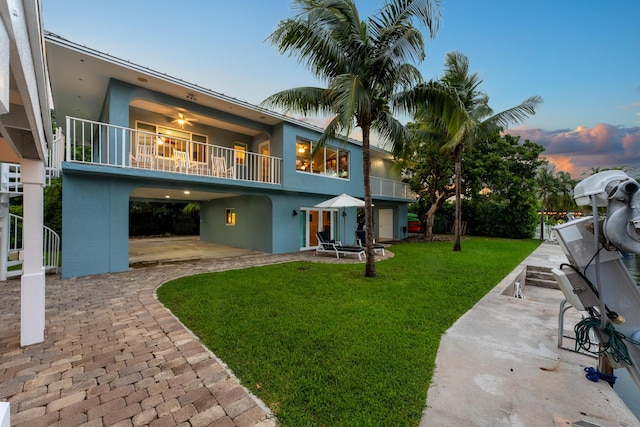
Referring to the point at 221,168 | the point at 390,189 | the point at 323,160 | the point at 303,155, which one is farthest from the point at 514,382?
the point at 390,189

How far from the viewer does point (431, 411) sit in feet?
7.76

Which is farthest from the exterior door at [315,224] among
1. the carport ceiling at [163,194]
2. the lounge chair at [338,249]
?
the carport ceiling at [163,194]

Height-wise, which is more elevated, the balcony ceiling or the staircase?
the balcony ceiling

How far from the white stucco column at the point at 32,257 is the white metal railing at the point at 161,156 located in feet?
14.3

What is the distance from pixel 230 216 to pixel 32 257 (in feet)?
36.1

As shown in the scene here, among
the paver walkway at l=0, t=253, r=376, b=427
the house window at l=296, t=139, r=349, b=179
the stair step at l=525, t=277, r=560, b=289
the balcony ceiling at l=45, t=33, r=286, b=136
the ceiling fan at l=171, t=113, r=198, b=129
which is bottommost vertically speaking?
the stair step at l=525, t=277, r=560, b=289

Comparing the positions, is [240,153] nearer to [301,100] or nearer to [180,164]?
[180,164]

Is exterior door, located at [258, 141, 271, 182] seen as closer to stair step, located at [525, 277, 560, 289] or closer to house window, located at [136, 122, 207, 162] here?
house window, located at [136, 122, 207, 162]

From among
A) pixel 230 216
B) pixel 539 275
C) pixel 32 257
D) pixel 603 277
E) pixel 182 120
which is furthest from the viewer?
pixel 230 216

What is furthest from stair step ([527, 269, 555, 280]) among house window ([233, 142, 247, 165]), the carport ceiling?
house window ([233, 142, 247, 165])

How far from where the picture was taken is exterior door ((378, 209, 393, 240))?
19456 mm

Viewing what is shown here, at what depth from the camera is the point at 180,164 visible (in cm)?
916

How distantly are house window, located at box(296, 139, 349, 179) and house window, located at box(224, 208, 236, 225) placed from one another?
14.9 ft

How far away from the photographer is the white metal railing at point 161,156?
7895 mm
